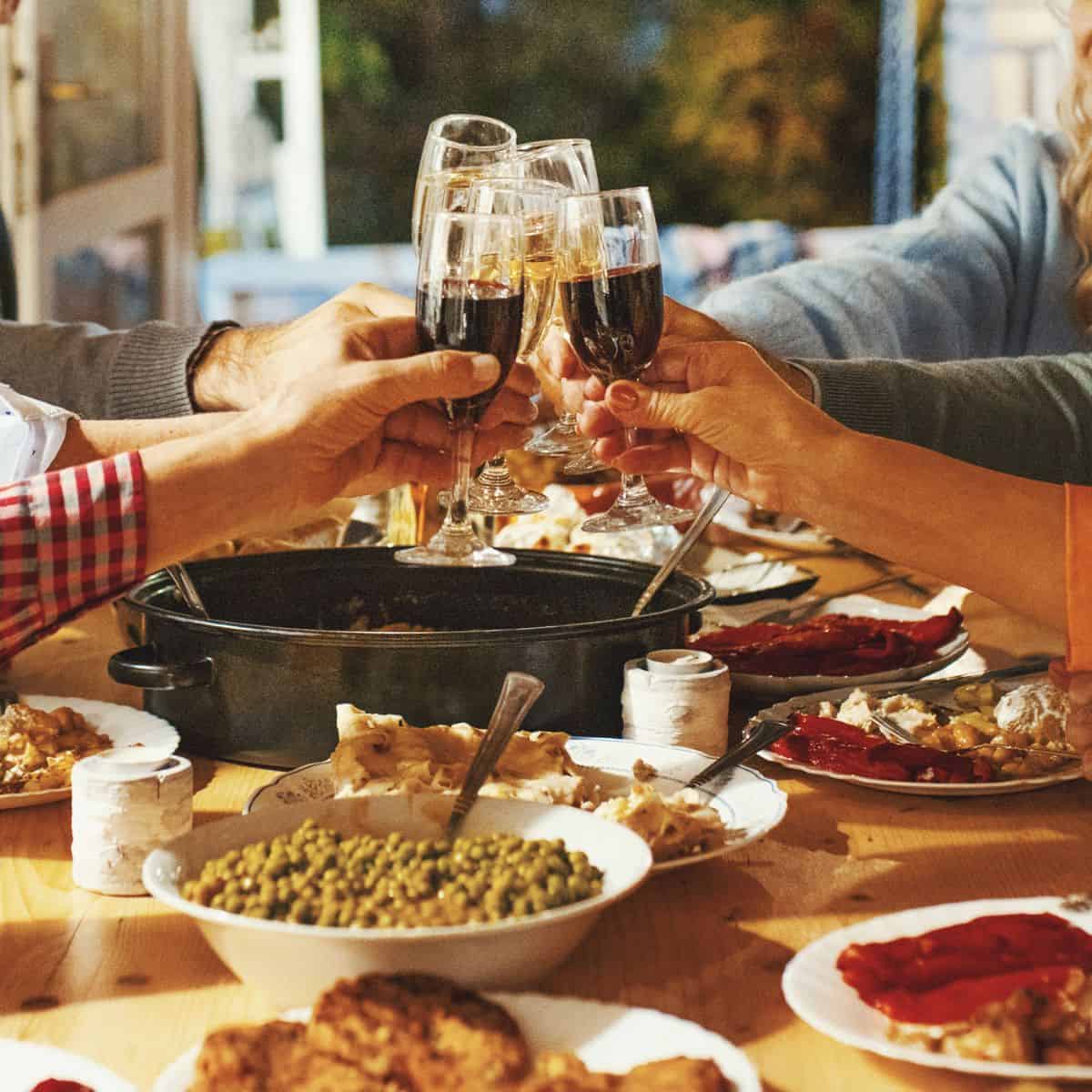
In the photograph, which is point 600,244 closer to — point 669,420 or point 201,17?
point 669,420

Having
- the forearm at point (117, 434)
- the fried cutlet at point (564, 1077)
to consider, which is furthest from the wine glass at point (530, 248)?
the fried cutlet at point (564, 1077)

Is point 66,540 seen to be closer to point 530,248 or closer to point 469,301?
point 469,301

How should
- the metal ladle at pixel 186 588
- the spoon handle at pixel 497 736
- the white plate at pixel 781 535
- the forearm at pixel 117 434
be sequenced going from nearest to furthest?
the spoon handle at pixel 497 736 < the metal ladle at pixel 186 588 < the forearm at pixel 117 434 < the white plate at pixel 781 535

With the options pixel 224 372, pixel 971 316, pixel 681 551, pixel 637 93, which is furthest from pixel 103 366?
pixel 637 93

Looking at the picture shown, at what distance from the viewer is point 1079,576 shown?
4.83 ft

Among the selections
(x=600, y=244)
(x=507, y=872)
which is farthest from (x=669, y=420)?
(x=507, y=872)

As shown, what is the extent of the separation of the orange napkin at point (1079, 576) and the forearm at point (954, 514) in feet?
0.06

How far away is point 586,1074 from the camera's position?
89cm

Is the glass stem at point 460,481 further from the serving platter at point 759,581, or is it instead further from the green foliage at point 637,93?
the green foliage at point 637,93

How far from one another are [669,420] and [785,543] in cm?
138

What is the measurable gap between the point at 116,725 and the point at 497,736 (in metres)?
0.65

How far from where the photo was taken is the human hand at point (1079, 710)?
4.87 feet

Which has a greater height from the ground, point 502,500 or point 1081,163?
point 1081,163

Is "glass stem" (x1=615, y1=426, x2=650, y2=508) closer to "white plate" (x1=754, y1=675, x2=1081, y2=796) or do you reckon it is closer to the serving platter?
"white plate" (x1=754, y1=675, x2=1081, y2=796)
